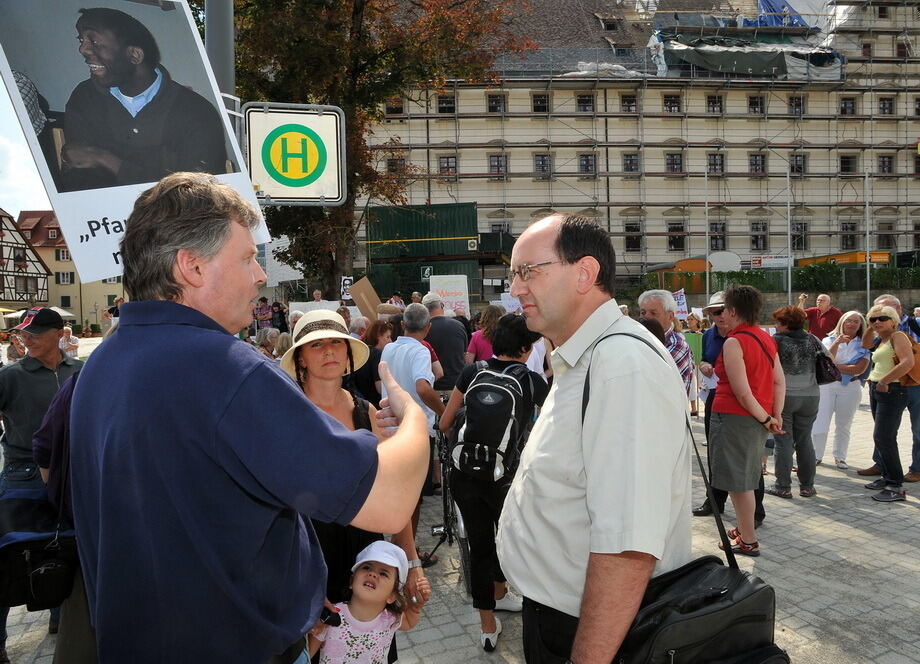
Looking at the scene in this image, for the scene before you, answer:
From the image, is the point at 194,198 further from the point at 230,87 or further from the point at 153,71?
the point at 230,87

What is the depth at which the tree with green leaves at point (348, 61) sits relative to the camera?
11.5 metres

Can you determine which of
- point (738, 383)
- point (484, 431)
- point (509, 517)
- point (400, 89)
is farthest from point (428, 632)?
point (400, 89)

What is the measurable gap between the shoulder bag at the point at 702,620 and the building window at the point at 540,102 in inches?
1777

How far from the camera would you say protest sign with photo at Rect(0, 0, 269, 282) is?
2369mm

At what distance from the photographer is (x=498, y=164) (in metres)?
43.7

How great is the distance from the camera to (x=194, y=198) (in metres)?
1.38

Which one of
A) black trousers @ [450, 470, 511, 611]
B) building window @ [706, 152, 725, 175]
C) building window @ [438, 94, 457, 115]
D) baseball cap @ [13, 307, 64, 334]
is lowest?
black trousers @ [450, 470, 511, 611]

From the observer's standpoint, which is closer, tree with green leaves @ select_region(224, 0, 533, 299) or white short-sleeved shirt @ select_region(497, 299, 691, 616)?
white short-sleeved shirt @ select_region(497, 299, 691, 616)

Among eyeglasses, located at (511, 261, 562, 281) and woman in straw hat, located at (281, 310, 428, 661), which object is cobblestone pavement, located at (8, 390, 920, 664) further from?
eyeglasses, located at (511, 261, 562, 281)

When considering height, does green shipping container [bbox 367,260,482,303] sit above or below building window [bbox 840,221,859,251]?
below

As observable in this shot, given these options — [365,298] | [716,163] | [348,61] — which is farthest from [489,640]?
[716,163]

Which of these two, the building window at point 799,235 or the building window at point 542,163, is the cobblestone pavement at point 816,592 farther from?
the building window at point 799,235

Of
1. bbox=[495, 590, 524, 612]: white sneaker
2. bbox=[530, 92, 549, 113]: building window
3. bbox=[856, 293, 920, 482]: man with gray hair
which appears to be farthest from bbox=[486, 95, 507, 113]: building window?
bbox=[495, 590, 524, 612]: white sneaker

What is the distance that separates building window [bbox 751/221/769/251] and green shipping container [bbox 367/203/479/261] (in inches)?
928
